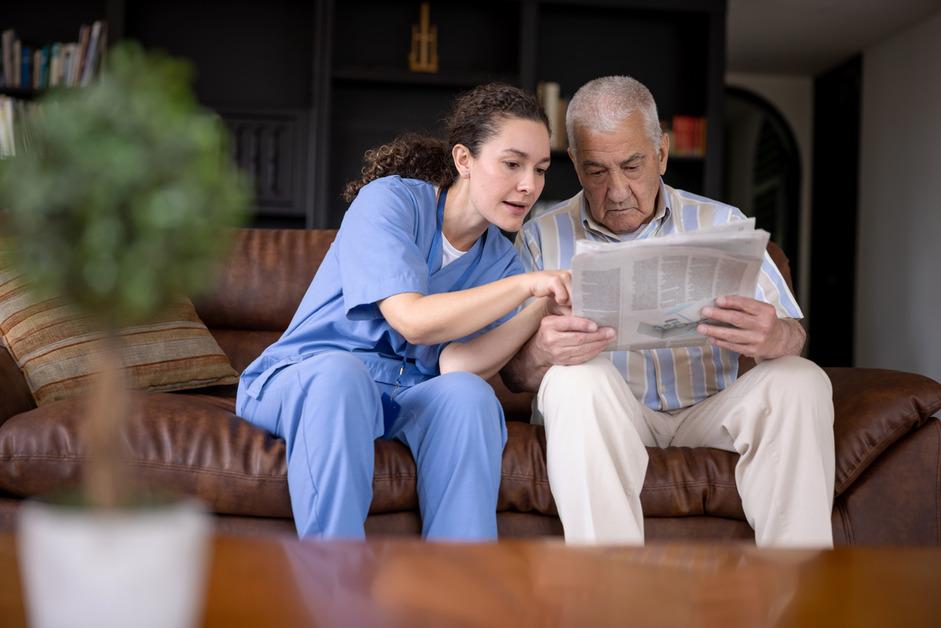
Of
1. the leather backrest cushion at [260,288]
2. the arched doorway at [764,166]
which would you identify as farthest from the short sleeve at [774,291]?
the arched doorway at [764,166]

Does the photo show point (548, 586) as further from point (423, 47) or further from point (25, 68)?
point (25, 68)

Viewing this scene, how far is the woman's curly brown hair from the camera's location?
6.39ft

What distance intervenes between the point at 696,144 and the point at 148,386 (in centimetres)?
338

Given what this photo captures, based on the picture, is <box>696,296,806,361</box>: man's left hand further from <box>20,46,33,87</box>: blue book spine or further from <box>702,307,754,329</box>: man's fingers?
<box>20,46,33,87</box>: blue book spine

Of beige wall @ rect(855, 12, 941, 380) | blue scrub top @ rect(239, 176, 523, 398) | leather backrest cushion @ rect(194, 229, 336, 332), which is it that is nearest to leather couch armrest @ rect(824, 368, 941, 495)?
blue scrub top @ rect(239, 176, 523, 398)

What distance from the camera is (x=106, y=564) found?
0.51 meters

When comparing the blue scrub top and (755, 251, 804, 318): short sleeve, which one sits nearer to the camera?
the blue scrub top

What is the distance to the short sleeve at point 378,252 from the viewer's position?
5.74ft

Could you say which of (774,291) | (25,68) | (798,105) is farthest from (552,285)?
(798,105)

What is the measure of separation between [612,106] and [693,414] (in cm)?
72

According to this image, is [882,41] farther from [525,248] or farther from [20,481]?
[20,481]

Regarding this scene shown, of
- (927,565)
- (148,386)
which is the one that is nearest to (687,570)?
(927,565)

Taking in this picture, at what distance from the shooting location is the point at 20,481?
171cm

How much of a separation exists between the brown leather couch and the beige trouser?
8 centimetres
